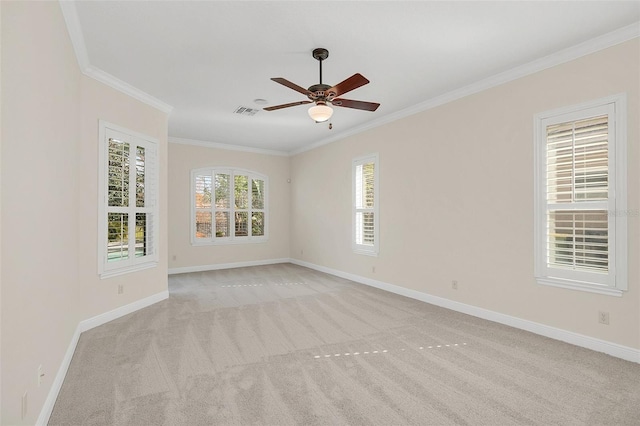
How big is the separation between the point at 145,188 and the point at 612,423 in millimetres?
5165

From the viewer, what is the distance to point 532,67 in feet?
11.8

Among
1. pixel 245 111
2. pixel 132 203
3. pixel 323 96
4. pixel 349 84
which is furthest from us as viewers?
pixel 245 111

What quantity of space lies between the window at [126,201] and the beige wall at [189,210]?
8.02ft

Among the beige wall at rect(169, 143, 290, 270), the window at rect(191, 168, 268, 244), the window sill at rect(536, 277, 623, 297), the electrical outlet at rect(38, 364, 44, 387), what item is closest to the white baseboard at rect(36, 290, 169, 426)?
the electrical outlet at rect(38, 364, 44, 387)

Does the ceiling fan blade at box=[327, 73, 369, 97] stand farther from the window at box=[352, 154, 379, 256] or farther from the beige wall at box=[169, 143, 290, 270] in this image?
the beige wall at box=[169, 143, 290, 270]

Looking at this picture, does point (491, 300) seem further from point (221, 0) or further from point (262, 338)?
point (221, 0)

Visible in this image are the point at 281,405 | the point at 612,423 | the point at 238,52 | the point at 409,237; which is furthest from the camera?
the point at 409,237

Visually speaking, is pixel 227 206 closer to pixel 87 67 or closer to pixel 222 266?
pixel 222 266

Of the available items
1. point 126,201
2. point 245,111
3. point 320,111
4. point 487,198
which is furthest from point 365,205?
point 126,201

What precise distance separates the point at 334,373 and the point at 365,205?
3.73 meters

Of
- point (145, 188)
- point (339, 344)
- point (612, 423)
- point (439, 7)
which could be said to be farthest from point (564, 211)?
point (145, 188)

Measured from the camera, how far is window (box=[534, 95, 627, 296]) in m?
2.99

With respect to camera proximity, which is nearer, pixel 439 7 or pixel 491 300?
pixel 439 7

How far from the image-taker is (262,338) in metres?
3.46
